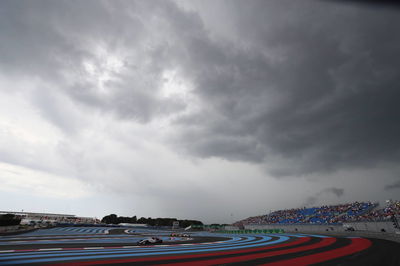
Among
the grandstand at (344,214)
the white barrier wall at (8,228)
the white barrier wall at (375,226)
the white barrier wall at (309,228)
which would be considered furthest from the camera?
the grandstand at (344,214)

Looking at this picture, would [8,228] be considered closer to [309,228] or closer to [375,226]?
[309,228]

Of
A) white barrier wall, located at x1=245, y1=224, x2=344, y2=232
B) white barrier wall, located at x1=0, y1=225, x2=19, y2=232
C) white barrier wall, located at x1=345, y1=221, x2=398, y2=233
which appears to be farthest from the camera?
white barrier wall, located at x1=245, y1=224, x2=344, y2=232

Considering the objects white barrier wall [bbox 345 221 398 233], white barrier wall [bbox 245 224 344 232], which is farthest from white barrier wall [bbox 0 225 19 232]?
white barrier wall [bbox 345 221 398 233]

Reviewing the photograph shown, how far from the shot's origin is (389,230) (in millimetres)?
36438

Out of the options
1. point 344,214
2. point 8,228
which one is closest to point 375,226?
point 344,214

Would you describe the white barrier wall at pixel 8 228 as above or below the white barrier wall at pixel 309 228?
above

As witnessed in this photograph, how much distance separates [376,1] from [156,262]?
17.6 m

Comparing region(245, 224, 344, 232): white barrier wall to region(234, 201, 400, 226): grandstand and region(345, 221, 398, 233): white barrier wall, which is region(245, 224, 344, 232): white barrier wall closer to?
region(234, 201, 400, 226): grandstand

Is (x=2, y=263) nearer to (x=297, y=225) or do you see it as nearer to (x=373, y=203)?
(x=297, y=225)

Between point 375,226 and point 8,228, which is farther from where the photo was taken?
point 375,226

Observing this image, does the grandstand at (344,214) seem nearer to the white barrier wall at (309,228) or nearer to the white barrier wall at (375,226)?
the white barrier wall at (309,228)

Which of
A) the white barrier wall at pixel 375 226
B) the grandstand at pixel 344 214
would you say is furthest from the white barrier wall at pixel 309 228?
the white barrier wall at pixel 375 226

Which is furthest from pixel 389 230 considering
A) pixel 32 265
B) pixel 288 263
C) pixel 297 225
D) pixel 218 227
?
pixel 218 227

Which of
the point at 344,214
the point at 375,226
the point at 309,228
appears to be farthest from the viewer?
the point at 344,214
